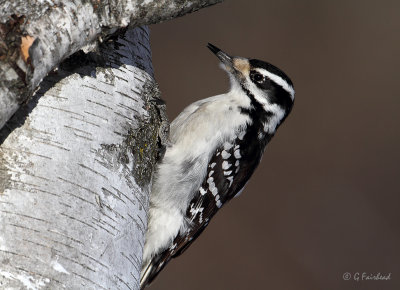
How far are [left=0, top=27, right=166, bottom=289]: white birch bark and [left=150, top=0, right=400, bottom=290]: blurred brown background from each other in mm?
2987

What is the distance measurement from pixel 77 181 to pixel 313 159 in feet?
12.0

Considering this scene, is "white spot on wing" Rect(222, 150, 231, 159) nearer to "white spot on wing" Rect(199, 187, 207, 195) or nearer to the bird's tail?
"white spot on wing" Rect(199, 187, 207, 195)

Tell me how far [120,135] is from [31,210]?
523mm

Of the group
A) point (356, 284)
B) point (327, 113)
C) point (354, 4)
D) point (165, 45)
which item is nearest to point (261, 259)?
point (356, 284)

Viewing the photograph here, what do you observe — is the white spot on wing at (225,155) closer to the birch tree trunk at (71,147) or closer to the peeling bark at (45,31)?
the birch tree trunk at (71,147)

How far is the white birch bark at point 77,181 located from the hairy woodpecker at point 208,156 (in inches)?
32.1

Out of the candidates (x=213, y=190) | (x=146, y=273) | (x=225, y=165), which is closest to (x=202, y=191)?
(x=213, y=190)

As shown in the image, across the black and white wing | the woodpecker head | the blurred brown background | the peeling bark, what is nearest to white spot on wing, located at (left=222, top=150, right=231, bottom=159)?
the black and white wing

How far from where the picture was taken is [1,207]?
2.01 m

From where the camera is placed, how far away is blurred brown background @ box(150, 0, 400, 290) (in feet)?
18.0

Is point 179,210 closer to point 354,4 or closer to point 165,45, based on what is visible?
point 165,45

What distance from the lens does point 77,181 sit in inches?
86.2

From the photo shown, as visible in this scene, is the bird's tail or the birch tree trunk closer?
the birch tree trunk

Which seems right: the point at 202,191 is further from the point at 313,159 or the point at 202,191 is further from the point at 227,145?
the point at 313,159
